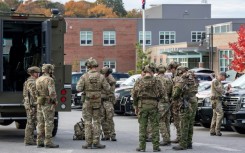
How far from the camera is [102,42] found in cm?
7825

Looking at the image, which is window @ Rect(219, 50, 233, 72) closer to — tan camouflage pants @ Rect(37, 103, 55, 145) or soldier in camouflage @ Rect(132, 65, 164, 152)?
tan camouflage pants @ Rect(37, 103, 55, 145)

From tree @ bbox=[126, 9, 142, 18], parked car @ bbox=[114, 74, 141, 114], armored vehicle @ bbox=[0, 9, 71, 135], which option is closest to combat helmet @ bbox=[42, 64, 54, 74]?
armored vehicle @ bbox=[0, 9, 71, 135]

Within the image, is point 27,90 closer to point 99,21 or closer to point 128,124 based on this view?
point 128,124

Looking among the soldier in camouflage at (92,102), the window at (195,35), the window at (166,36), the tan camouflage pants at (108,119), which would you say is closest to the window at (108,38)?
the window at (166,36)

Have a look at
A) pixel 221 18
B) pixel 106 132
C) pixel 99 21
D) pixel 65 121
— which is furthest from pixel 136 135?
pixel 221 18

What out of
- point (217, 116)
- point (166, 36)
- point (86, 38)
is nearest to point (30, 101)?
point (217, 116)

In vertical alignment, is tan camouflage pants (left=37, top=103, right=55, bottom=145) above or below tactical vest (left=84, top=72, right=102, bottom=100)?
below

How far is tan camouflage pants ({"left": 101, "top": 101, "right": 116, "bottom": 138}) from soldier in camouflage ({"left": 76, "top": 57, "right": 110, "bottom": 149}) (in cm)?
194

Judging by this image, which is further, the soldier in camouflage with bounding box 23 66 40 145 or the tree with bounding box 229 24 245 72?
the tree with bounding box 229 24 245 72

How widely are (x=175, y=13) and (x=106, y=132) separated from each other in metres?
75.7

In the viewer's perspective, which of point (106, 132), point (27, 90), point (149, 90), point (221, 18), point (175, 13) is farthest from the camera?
point (175, 13)

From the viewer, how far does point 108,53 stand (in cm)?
7856

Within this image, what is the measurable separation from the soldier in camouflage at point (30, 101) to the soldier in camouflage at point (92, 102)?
3.93ft

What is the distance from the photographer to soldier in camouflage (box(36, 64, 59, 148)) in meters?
16.1
